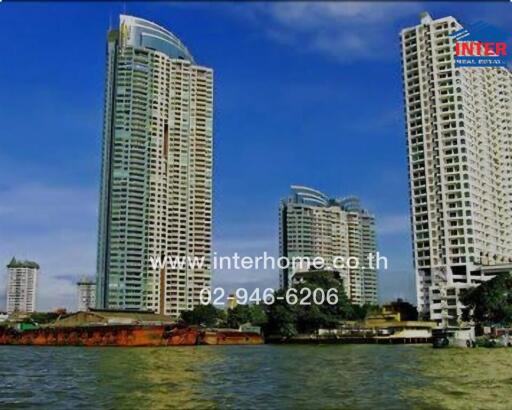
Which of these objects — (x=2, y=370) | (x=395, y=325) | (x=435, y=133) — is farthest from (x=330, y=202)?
(x=2, y=370)

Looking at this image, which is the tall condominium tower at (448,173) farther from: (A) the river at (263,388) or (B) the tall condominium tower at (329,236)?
(A) the river at (263,388)

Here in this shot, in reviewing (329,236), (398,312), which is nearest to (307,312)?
(398,312)

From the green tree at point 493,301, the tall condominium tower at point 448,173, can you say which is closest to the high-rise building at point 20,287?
the tall condominium tower at point 448,173

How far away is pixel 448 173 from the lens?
87.6 metres

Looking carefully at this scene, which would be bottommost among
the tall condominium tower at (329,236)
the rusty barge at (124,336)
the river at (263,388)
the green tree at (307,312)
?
the rusty barge at (124,336)

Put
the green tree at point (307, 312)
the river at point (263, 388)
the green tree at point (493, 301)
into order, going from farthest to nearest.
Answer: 1. the green tree at point (307, 312)
2. the green tree at point (493, 301)
3. the river at point (263, 388)

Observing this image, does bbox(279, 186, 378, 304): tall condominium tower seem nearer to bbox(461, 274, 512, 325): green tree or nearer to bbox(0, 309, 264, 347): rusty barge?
bbox(0, 309, 264, 347): rusty barge

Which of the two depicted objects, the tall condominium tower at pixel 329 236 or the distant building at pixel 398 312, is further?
the tall condominium tower at pixel 329 236

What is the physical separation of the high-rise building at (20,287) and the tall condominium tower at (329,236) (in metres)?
80.2

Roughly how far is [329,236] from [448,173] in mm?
51493

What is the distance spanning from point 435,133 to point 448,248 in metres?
16.8

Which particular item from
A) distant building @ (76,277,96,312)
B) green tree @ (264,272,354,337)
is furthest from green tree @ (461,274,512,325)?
distant building @ (76,277,96,312)

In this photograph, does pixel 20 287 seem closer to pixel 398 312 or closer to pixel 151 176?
pixel 151 176

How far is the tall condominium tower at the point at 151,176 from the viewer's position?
9994 centimetres
